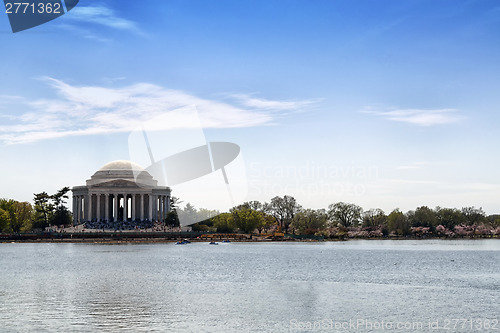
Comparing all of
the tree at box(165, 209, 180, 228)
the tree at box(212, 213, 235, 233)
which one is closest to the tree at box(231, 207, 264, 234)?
the tree at box(212, 213, 235, 233)

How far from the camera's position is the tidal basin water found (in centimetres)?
3900

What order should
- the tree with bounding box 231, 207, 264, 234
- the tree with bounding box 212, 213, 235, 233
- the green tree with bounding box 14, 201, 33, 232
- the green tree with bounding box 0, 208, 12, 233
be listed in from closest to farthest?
the green tree with bounding box 0, 208, 12, 233
the tree with bounding box 231, 207, 264, 234
the tree with bounding box 212, 213, 235, 233
the green tree with bounding box 14, 201, 33, 232

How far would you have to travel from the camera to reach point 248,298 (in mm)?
49656

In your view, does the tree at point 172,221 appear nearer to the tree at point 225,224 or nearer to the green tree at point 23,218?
the tree at point 225,224

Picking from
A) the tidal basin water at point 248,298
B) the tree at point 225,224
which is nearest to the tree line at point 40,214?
the tree at point 225,224

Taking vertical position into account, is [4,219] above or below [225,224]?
above

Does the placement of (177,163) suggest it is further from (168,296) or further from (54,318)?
(54,318)

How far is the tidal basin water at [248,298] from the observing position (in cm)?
3900

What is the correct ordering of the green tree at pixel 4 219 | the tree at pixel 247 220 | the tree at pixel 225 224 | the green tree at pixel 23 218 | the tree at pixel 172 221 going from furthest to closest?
the green tree at pixel 23 218 < the tree at pixel 225 224 < the tree at pixel 247 220 < the tree at pixel 172 221 < the green tree at pixel 4 219

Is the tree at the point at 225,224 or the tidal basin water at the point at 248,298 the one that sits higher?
the tree at the point at 225,224

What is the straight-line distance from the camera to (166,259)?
9362cm

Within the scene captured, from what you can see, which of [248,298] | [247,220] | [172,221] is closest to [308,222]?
[247,220]

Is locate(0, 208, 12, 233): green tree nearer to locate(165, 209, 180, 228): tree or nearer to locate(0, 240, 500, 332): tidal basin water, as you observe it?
locate(165, 209, 180, 228): tree

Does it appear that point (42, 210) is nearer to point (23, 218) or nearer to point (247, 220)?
point (23, 218)
